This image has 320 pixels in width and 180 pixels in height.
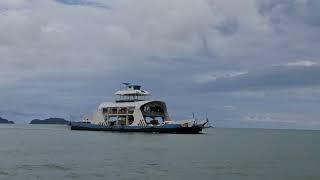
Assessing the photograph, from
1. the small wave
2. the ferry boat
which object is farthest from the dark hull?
the small wave

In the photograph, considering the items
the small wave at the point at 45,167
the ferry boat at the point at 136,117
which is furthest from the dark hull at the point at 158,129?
the small wave at the point at 45,167

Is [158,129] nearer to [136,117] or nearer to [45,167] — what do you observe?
[136,117]

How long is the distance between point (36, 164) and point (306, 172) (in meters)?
23.4

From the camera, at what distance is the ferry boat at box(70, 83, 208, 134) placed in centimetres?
11477

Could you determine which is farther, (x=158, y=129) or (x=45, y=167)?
(x=158, y=129)

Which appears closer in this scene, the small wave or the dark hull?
the small wave

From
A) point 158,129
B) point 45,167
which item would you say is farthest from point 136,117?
point 45,167

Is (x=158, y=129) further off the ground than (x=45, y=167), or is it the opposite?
(x=158, y=129)

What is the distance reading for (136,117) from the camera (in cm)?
11825

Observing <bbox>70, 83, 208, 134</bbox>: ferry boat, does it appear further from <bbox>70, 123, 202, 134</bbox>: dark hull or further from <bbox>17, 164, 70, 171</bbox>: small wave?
<bbox>17, 164, 70, 171</bbox>: small wave

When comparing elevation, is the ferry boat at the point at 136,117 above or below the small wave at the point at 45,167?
above

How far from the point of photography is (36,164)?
163 ft

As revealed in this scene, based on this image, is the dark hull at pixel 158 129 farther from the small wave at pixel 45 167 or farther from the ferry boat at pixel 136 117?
the small wave at pixel 45 167

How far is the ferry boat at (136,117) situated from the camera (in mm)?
114769
